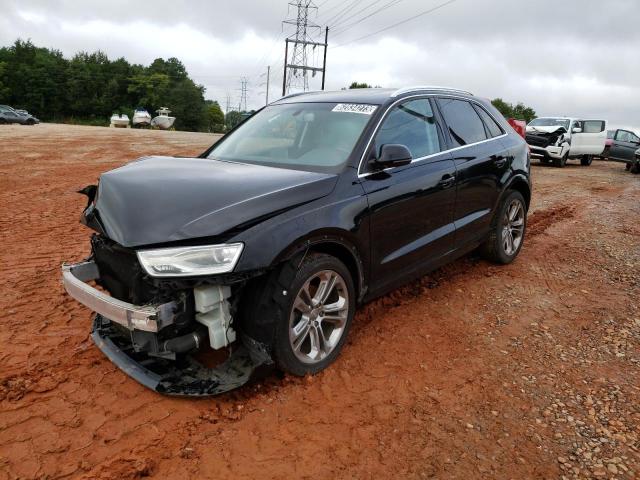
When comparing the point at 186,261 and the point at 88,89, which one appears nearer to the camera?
the point at 186,261

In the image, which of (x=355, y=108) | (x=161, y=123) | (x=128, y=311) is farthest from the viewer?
(x=161, y=123)

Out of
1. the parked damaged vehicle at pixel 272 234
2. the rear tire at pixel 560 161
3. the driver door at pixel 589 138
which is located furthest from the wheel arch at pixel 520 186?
the driver door at pixel 589 138

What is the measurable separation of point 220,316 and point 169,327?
0.27 m

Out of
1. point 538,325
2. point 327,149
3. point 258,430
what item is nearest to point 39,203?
point 327,149

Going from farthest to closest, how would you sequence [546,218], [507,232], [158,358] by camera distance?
[546,218] → [507,232] → [158,358]

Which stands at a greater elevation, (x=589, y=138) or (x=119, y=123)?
(x=119, y=123)

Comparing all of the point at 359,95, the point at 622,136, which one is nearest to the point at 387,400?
the point at 359,95

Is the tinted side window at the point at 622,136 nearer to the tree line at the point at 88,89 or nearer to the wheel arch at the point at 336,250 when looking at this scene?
the wheel arch at the point at 336,250

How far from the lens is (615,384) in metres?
3.15

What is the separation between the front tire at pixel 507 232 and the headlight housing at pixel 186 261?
3.37 meters

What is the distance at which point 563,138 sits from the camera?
17.3m

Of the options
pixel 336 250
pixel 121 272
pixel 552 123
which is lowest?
pixel 121 272

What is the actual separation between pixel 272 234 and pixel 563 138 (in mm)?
17573

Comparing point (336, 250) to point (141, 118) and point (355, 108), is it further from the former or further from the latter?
point (141, 118)
